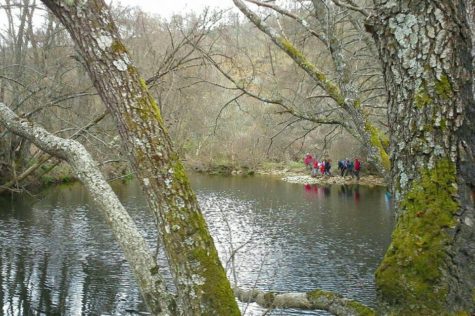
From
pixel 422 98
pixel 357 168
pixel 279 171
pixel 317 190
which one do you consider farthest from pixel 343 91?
pixel 279 171


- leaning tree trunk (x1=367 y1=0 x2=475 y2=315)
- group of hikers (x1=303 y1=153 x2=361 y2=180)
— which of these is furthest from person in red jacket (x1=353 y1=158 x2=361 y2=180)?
leaning tree trunk (x1=367 y1=0 x2=475 y2=315)

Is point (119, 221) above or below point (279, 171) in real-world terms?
above

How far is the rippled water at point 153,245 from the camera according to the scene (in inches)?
350

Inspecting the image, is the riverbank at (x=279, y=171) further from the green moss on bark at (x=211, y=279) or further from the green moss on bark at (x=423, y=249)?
the green moss on bark at (x=423, y=249)

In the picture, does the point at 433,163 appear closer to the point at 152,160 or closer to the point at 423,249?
the point at 423,249

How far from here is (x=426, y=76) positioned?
4.82ft

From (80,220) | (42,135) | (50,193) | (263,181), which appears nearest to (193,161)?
(263,181)

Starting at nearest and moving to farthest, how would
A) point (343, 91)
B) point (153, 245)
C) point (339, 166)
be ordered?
point (343, 91) < point (153, 245) < point (339, 166)

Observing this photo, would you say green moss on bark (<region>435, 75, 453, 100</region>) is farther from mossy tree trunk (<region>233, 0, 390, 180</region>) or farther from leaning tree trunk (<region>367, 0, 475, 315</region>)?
mossy tree trunk (<region>233, 0, 390, 180</region>)

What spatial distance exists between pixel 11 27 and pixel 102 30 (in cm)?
1568

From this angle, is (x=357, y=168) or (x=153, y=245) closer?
(x=153, y=245)

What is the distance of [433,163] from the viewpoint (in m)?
1.45

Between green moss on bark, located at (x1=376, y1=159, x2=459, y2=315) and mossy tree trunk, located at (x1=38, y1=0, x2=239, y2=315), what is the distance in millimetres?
648

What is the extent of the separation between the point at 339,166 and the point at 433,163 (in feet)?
89.5
